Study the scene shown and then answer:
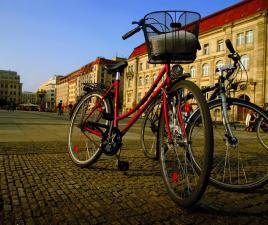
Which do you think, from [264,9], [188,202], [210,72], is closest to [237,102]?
[188,202]

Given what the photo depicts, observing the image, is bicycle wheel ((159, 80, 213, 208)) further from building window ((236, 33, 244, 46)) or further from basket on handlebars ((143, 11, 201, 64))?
building window ((236, 33, 244, 46))

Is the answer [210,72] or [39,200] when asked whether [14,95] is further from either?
[39,200]

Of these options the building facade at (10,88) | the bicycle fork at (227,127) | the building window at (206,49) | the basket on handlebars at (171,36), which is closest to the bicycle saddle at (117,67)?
the basket on handlebars at (171,36)

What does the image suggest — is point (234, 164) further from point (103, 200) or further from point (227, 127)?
point (103, 200)

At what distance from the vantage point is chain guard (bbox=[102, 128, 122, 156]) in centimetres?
346

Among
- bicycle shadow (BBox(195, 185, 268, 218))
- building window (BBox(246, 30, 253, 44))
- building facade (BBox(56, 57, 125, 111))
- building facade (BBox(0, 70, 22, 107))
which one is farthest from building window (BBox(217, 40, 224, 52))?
building facade (BBox(0, 70, 22, 107))

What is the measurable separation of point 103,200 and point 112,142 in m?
1.03

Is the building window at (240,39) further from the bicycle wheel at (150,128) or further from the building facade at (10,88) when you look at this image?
the building facade at (10,88)

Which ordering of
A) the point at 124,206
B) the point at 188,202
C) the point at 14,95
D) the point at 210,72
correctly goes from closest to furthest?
the point at 188,202 → the point at 124,206 → the point at 210,72 → the point at 14,95

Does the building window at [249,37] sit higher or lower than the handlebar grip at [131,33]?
higher

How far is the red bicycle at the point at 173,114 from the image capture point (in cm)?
229

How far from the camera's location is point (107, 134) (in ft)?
11.8

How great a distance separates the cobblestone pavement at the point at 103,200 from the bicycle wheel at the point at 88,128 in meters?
0.25

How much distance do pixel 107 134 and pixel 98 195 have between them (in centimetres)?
104
